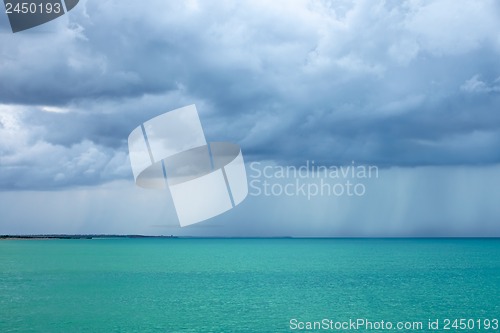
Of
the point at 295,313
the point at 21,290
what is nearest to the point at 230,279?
the point at 21,290

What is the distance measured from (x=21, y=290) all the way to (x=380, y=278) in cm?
4500

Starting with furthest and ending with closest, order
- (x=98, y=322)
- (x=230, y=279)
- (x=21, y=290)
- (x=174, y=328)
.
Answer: (x=230, y=279) < (x=21, y=290) < (x=98, y=322) < (x=174, y=328)

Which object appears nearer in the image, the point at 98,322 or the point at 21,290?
the point at 98,322

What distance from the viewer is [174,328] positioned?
39.2 metres

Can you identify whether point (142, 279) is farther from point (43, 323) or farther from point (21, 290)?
point (43, 323)

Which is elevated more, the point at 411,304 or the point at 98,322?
the point at 98,322

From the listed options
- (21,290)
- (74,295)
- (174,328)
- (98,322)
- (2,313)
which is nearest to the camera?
(174,328)

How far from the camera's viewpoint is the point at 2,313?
45.2 metres

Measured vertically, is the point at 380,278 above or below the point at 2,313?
below

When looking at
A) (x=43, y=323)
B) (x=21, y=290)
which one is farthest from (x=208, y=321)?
Result: (x=21, y=290)

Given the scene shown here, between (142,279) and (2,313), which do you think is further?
(142,279)

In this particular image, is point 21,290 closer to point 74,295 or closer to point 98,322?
point 74,295

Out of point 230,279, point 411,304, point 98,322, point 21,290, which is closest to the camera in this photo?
point 98,322

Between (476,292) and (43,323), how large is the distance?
147 feet
